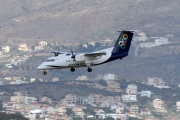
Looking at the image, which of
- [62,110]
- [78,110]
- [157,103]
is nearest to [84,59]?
[78,110]

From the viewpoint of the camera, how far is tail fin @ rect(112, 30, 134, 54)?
93.9 meters

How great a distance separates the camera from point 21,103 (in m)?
198

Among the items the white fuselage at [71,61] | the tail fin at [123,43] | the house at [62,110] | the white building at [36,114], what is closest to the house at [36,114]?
the white building at [36,114]

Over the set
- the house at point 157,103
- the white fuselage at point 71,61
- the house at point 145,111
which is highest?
the house at point 157,103

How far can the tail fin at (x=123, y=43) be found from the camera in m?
93.9

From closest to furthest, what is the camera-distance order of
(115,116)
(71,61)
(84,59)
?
1. (71,61)
2. (84,59)
3. (115,116)

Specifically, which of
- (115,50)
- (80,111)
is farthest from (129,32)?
(80,111)

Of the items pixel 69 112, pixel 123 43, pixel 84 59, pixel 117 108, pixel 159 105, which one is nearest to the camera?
Result: pixel 84 59

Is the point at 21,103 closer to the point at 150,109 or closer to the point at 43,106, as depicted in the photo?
the point at 43,106

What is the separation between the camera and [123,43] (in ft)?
309

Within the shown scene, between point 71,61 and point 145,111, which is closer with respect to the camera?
point 71,61

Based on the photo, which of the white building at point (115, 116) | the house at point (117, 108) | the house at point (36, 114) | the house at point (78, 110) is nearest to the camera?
the house at point (36, 114)

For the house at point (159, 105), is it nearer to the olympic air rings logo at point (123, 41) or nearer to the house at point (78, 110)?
the house at point (78, 110)

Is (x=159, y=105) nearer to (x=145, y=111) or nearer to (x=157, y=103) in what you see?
(x=157, y=103)
